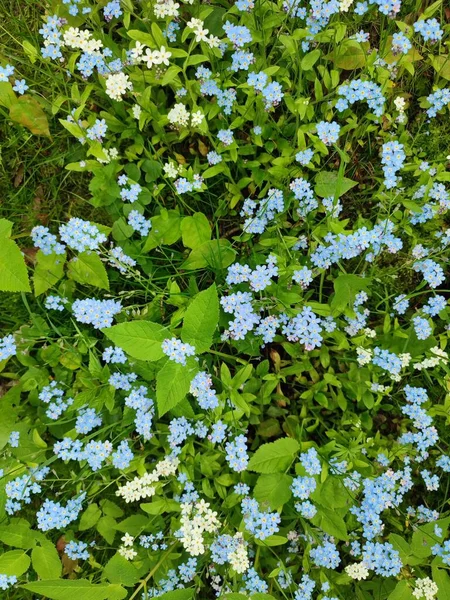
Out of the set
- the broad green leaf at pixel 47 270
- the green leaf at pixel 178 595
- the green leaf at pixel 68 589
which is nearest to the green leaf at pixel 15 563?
the green leaf at pixel 68 589

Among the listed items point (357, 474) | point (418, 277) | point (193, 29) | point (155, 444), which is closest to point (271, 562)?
point (357, 474)

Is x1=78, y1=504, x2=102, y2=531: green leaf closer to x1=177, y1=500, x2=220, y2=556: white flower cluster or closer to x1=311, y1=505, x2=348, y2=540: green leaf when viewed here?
x1=177, y1=500, x2=220, y2=556: white flower cluster

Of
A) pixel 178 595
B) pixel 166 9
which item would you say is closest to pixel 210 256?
pixel 166 9

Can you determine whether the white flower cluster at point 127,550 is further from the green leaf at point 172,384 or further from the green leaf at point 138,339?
the green leaf at point 138,339

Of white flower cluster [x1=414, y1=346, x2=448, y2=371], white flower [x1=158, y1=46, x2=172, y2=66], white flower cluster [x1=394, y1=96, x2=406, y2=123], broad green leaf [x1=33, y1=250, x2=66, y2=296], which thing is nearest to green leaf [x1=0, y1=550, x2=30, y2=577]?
broad green leaf [x1=33, y1=250, x2=66, y2=296]

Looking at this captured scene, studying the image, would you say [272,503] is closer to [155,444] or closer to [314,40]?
[155,444]

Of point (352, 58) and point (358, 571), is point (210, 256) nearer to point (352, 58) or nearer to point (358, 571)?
point (352, 58)
